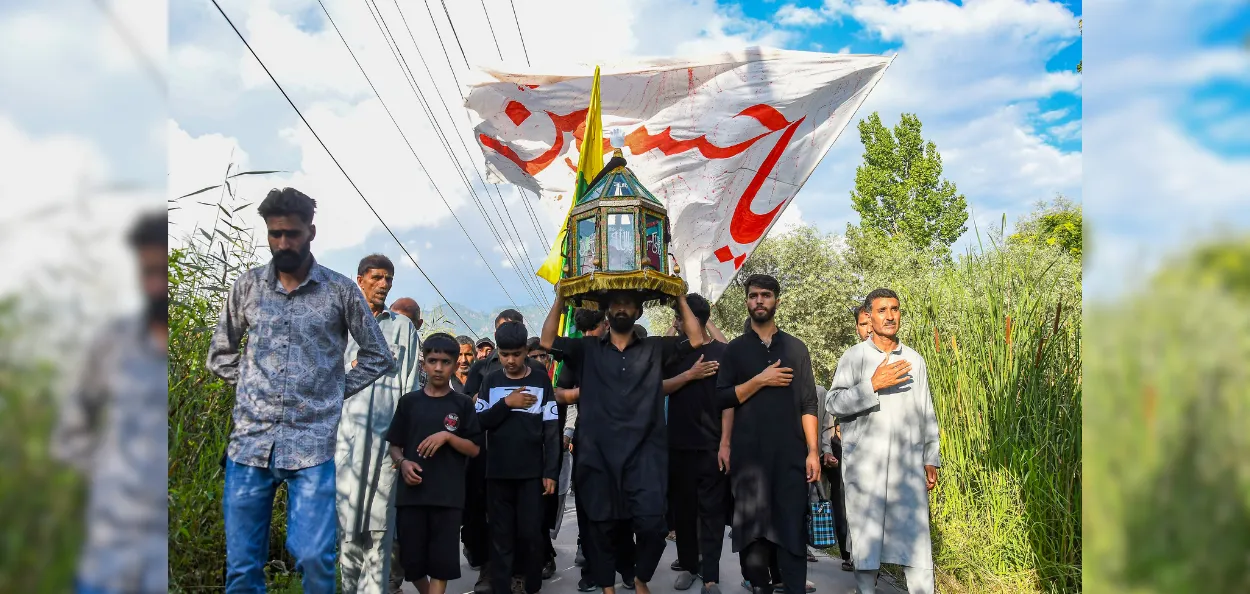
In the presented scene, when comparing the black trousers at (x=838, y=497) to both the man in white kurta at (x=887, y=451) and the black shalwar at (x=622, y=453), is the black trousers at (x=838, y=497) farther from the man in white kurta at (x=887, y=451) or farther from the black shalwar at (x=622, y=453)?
the black shalwar at (x=622, y=453)

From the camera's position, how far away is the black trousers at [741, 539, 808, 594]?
5.07 meters

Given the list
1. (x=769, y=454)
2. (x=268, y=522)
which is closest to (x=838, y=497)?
(x=769, y=454)

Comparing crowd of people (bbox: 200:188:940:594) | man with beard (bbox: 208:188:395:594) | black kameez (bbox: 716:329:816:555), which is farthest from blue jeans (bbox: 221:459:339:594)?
black kameez (bbox: 716:329:816:555)

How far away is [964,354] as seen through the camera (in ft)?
20.9

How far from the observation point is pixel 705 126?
7.70 meters

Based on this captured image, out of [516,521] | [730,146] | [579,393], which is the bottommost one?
[516,521]

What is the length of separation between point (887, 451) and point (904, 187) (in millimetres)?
39470

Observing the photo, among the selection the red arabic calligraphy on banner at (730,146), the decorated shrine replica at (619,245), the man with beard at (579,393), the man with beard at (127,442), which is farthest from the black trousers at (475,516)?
the man with beard at (127,442)

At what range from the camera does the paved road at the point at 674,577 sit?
241 inches

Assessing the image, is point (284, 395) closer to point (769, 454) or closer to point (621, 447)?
point (621, 447)

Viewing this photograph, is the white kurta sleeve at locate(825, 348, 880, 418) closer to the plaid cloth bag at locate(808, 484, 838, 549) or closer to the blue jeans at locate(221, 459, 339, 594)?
the plaid cloth bag at locate(808, 484, 838, 549)

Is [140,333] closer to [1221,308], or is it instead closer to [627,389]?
[1221,308]

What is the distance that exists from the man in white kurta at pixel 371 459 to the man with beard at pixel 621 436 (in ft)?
3.14

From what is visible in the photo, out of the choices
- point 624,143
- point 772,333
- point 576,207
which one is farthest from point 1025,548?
point 624,143
